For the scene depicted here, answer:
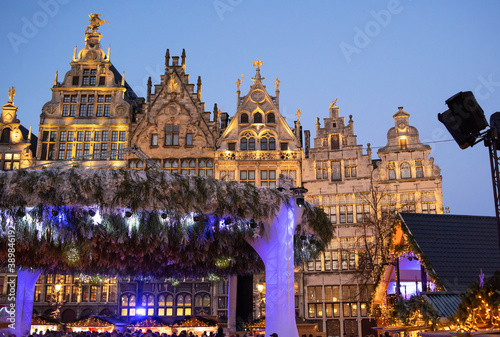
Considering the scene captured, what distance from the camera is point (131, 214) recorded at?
547 inches

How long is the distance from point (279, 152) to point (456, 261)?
60.0ft

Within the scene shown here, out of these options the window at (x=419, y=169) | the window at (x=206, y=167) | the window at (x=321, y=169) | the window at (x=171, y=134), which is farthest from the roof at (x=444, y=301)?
the window at (x=171, y=134)

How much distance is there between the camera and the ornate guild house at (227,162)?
1398 inches

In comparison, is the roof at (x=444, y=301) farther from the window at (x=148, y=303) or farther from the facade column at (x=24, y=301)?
the window at (x=148, y=303)

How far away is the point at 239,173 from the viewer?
36.3m

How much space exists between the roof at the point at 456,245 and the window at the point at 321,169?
1588 centimetres

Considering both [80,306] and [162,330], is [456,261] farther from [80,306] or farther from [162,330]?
[80,306]

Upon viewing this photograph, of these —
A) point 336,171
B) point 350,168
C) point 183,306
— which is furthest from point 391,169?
point 183,306

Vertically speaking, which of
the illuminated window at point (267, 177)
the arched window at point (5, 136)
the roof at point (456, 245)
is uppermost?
the arched window at point (5, 136)

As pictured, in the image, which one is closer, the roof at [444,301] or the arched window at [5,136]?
the roof at [444,301]

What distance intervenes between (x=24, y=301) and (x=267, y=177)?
18.3 m

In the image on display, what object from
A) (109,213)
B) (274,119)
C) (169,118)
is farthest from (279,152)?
(109,213)

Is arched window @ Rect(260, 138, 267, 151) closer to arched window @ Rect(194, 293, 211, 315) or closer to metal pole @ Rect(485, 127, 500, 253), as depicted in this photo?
arched window @ Rect(194, 293, 211, 315)

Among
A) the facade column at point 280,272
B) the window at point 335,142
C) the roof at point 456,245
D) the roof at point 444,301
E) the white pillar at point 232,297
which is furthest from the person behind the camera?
the window at point 335,142
